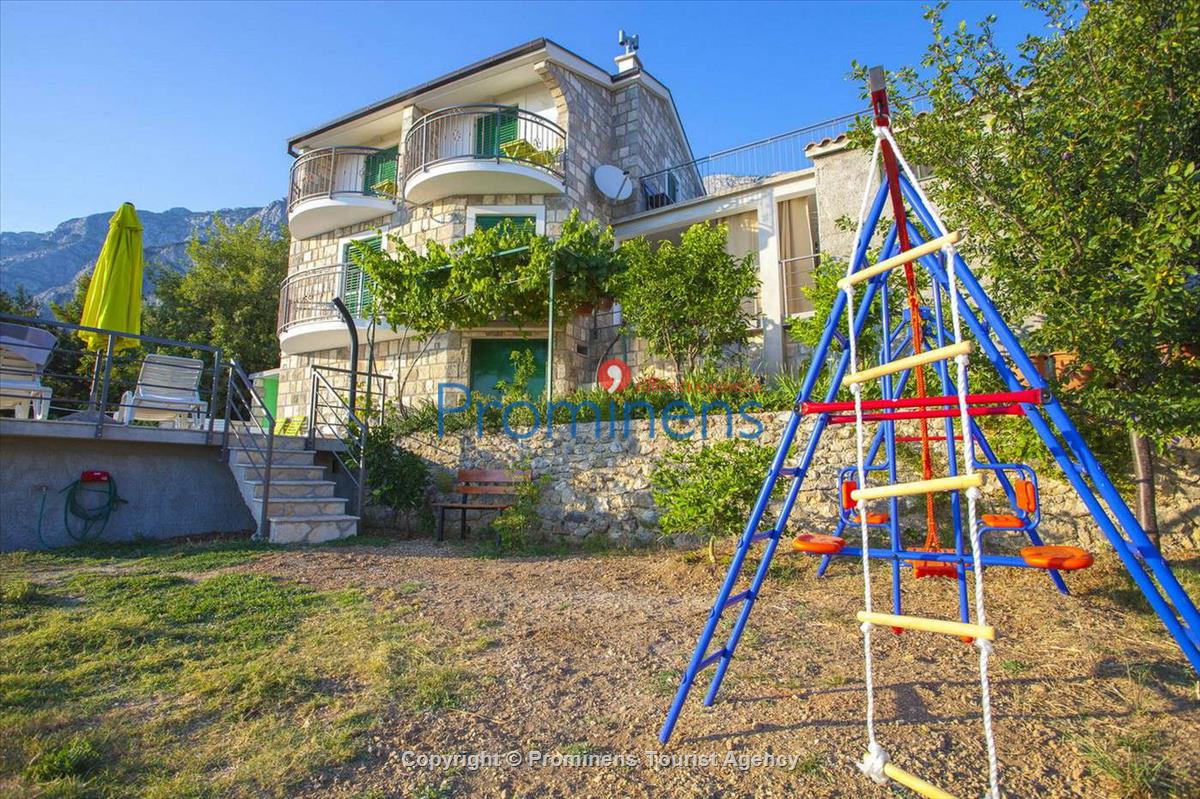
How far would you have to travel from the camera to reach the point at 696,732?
2545 mm

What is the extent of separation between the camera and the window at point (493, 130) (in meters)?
12.5

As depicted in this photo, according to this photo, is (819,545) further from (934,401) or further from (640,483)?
(640,483)

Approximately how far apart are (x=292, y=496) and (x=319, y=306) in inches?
265

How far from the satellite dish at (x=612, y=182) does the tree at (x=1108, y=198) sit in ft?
27.8

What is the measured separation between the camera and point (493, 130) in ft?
41.9

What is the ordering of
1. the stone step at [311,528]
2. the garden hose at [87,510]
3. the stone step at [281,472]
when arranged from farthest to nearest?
the stone step at [281,472], the stone step at [311,528], the garden hose at [87,510]

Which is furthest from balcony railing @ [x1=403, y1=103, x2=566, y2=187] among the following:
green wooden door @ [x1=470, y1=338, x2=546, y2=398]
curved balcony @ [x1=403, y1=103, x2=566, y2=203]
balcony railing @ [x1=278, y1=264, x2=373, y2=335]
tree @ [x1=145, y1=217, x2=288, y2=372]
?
tree @ [x1=145, y1=217, x2=288, y2=372]

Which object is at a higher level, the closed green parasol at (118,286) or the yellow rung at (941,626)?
the closed green parasol at (118,286)

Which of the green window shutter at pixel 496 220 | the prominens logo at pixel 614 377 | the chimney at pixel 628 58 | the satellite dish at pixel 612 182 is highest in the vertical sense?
the chimney at pixel 628 58

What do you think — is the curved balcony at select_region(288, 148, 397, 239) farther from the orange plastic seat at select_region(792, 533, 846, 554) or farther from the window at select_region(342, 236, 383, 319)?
the orange plastic seat at select_region(792, 533, 846, 554)

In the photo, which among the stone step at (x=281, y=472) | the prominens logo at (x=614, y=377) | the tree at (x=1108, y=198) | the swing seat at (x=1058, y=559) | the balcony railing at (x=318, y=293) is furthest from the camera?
the balcony railing at (x=318, y=293)

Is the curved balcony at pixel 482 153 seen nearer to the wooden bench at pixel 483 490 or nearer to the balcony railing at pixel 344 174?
the balcony railing at pixel 344 174

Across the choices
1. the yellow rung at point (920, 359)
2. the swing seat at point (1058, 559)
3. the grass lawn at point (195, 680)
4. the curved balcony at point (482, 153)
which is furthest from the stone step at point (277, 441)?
the swing seat at point (1058, 559)

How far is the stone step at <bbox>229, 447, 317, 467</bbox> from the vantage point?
7.26m
